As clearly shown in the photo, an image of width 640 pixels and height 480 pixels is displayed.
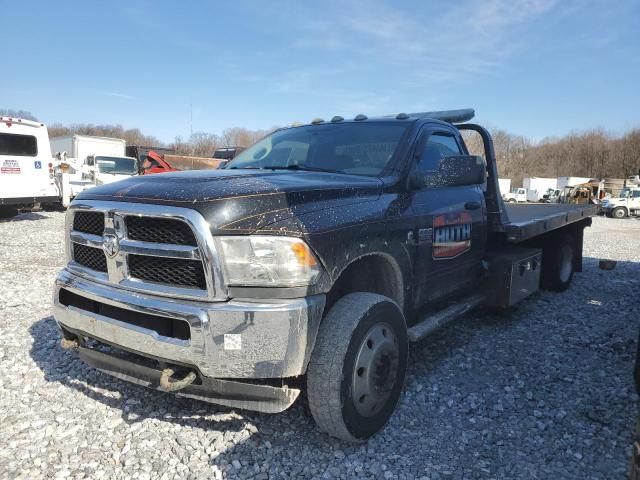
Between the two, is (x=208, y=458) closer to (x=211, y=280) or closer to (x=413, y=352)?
(x=211, y=280)

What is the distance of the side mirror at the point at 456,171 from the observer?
3.35 metres

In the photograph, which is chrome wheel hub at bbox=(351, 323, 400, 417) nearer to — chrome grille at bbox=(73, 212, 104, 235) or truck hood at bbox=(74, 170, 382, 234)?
truck hood at bbox=(74, 170, 382, 234)

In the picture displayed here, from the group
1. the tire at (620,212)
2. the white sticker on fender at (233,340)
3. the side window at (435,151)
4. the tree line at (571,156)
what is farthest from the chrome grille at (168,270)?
the tree line at (571,156)

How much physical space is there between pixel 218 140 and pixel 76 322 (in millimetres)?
68644

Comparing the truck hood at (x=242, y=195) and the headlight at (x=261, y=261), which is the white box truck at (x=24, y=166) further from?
the headlight at (x=261, y=261)

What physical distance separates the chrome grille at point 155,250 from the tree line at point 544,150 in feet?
176

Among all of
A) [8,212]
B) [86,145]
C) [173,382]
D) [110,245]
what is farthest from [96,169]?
[173,382]

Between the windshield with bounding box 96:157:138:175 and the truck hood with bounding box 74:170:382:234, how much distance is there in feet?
52.0

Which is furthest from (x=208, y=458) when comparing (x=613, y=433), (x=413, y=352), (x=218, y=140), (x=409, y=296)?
(x=218, y=140)

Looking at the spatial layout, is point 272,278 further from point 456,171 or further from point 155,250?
point 456,171

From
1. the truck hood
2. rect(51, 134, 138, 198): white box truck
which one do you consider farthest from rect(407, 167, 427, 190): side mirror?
rect(51, 134, 138, 198): white box truck

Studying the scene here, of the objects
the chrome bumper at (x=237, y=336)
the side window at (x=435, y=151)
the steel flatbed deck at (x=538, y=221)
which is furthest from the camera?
the steel flatbed deck at (x=538, y=221)

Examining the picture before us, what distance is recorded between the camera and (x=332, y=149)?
3.62m

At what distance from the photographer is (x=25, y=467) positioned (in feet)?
7.91
